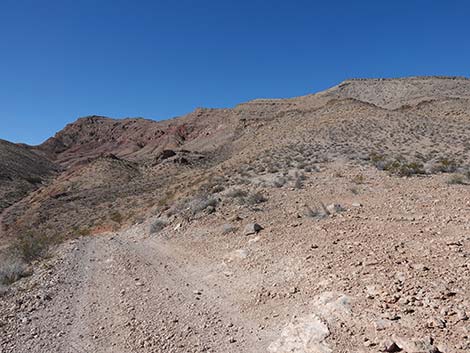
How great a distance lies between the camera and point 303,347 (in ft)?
17.1

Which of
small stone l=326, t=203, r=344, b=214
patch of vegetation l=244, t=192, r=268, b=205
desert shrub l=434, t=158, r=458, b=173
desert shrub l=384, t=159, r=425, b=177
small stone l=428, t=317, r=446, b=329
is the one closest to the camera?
small stone l=428, t=317, r=446, b=329

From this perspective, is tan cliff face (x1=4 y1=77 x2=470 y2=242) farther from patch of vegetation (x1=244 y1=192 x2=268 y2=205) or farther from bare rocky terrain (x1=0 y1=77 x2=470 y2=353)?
patch of vegetation (x1=244 y1=192 x2=268 y2=205)

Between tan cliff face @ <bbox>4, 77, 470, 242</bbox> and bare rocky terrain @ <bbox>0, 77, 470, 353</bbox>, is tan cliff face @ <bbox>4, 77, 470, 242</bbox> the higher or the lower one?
the higher one

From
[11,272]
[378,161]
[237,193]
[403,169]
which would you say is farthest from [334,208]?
[11,272]

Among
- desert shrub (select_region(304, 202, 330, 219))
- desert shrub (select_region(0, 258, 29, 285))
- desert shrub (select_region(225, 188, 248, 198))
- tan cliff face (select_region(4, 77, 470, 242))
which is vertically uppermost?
tan cliff face (select_region(4, 77, 470, 242))

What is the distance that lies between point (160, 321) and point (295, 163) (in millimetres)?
15232

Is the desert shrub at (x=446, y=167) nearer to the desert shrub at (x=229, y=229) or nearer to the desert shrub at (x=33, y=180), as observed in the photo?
the desert shrub at (x=229, y=229)

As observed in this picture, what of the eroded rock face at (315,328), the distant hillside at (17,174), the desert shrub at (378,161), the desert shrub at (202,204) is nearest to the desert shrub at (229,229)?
the desert shrub at (202,204)

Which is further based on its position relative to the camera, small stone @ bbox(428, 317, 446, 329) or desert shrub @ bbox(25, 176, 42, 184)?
desert shrub @ bbox(25, 176, 42, 184)

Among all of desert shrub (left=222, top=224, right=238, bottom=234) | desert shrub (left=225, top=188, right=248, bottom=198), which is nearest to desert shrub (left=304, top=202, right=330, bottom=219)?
desert shrub (left=222, top=224, right=238, bottom=234)

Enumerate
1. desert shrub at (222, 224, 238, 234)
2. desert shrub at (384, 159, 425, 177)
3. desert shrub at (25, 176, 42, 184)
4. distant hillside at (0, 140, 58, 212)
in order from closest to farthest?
desert shrub at (222, 224, 238, 234)
desert shrub at (384, 159, 425, 177)
distant hillside at (0, 140, 58, 212)
desert shrub at (25, 176, 42, 184)

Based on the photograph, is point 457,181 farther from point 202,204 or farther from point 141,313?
point 141,313

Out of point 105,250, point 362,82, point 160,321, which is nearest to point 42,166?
point 362,82

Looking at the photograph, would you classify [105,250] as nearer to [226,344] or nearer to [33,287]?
[33,287]
